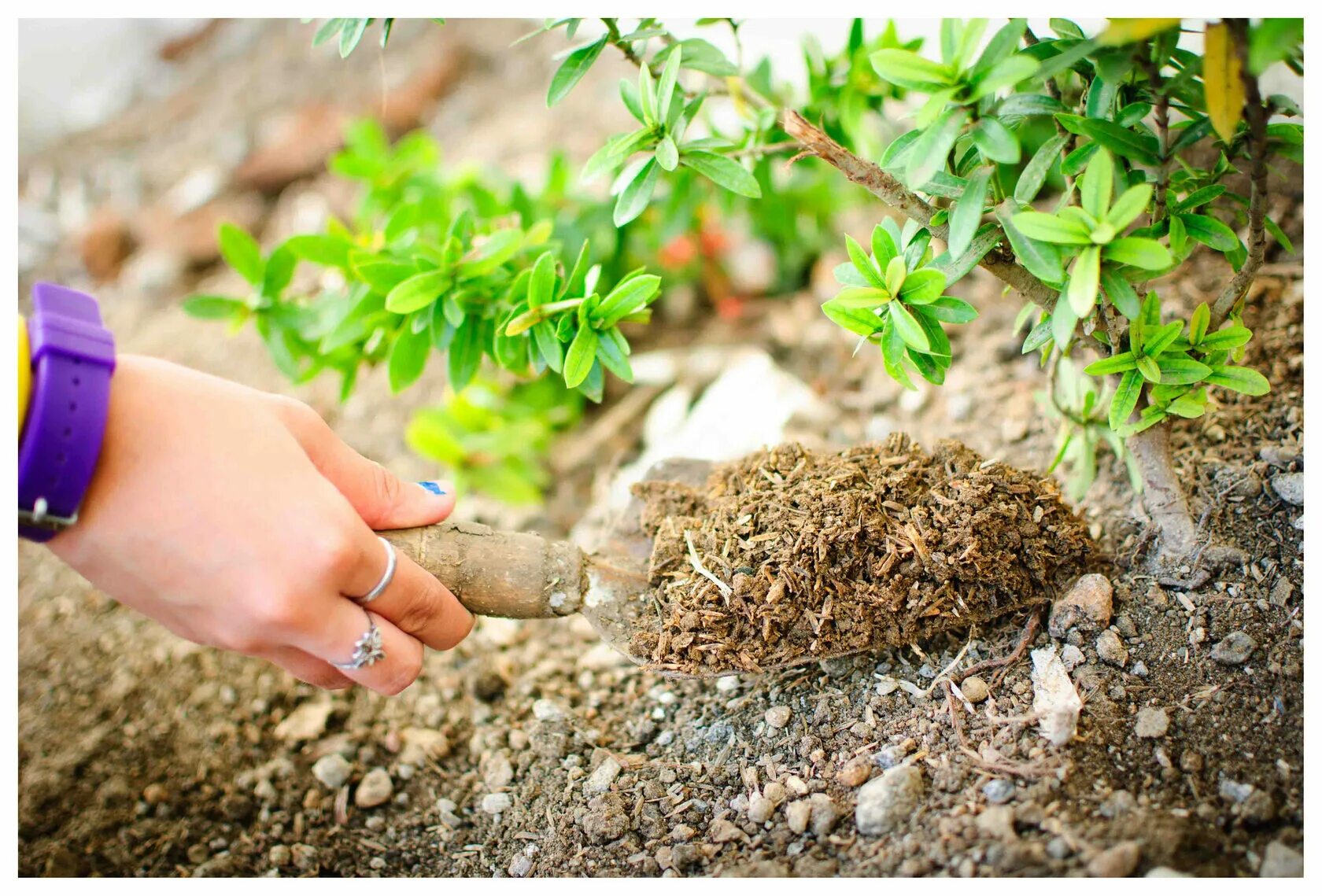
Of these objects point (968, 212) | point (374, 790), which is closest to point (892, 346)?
point (968, 212)

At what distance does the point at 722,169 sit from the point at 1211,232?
0.65 metres

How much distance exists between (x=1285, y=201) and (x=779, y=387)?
42.5 inches

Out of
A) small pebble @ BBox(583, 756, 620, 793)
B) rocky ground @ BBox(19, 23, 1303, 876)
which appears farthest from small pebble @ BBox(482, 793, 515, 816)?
small pebble @ BBox(583, 756, 620, 793)

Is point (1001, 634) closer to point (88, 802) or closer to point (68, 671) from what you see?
point (88, 802)

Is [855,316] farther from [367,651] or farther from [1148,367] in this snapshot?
[367,651]

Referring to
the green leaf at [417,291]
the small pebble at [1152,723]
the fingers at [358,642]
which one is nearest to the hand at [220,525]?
→ the fingers at [358,642]

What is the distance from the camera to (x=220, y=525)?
3.51 ft

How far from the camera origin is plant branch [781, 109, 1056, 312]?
117 cm

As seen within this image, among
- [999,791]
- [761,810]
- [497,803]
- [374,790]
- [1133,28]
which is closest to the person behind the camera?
[1133,28]

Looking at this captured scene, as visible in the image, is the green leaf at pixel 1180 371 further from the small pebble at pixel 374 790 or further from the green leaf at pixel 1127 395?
the small pebble at pixel 374 790

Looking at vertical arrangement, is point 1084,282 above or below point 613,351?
above

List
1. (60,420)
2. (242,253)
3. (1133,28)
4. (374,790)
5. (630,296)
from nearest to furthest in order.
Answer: (1133,28)
(60,420)
(630,296)
(374,790)
(242,253)

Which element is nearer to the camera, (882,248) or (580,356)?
(882,248)

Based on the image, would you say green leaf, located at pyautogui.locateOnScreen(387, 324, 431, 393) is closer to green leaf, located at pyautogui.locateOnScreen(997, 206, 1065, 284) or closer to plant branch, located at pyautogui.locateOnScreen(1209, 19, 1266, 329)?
green leaf, located at pyautogui.locateOnScreen(997, 206, 1065, 284)
